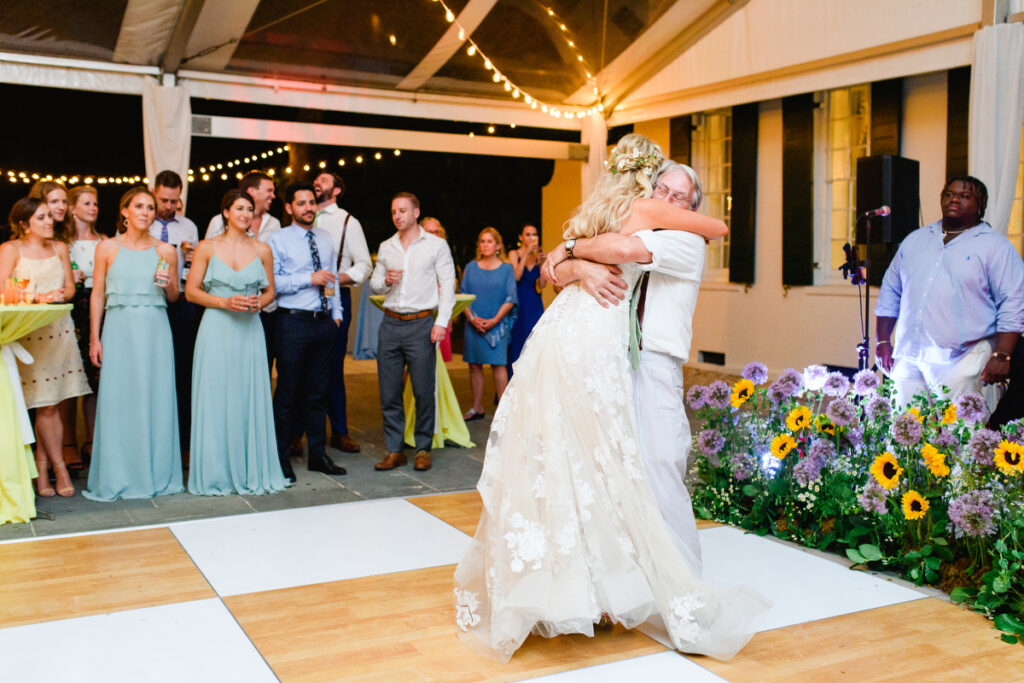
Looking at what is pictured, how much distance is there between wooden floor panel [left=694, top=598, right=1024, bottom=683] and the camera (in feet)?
8.97

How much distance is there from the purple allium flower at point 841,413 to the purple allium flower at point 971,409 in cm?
41

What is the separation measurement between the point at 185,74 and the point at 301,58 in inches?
34.6

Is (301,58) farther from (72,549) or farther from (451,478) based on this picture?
(72,549)

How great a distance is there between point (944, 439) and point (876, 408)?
391 mm

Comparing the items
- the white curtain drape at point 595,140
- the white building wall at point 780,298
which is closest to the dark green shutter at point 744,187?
the white building wall at point 780,298

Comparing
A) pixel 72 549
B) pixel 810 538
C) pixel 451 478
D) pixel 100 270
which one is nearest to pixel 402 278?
pixel 451 478

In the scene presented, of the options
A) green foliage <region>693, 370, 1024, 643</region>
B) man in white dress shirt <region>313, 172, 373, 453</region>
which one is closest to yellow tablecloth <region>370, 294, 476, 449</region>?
man in white dress shirt <region>313, 172, 373, 453</region>

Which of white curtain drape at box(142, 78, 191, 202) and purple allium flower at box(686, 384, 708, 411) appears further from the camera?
white curtain drape at box(142, 78, 191, 202)

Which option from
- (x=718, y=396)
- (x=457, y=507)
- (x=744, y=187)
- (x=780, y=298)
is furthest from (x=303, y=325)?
(x=744, y=187)

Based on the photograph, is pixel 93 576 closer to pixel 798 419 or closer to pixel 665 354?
pixel 665 354

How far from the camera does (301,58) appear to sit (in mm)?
7355

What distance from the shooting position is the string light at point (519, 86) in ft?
23.9

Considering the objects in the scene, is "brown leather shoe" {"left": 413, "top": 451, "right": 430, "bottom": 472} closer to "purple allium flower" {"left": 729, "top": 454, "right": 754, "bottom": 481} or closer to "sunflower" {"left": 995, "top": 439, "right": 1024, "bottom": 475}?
"purple allium flower" {"left": 729, "top": 454, "right": 754, "bottom": 481}

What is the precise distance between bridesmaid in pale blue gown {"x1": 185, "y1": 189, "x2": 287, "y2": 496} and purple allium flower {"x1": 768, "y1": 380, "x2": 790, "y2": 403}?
2.63m
